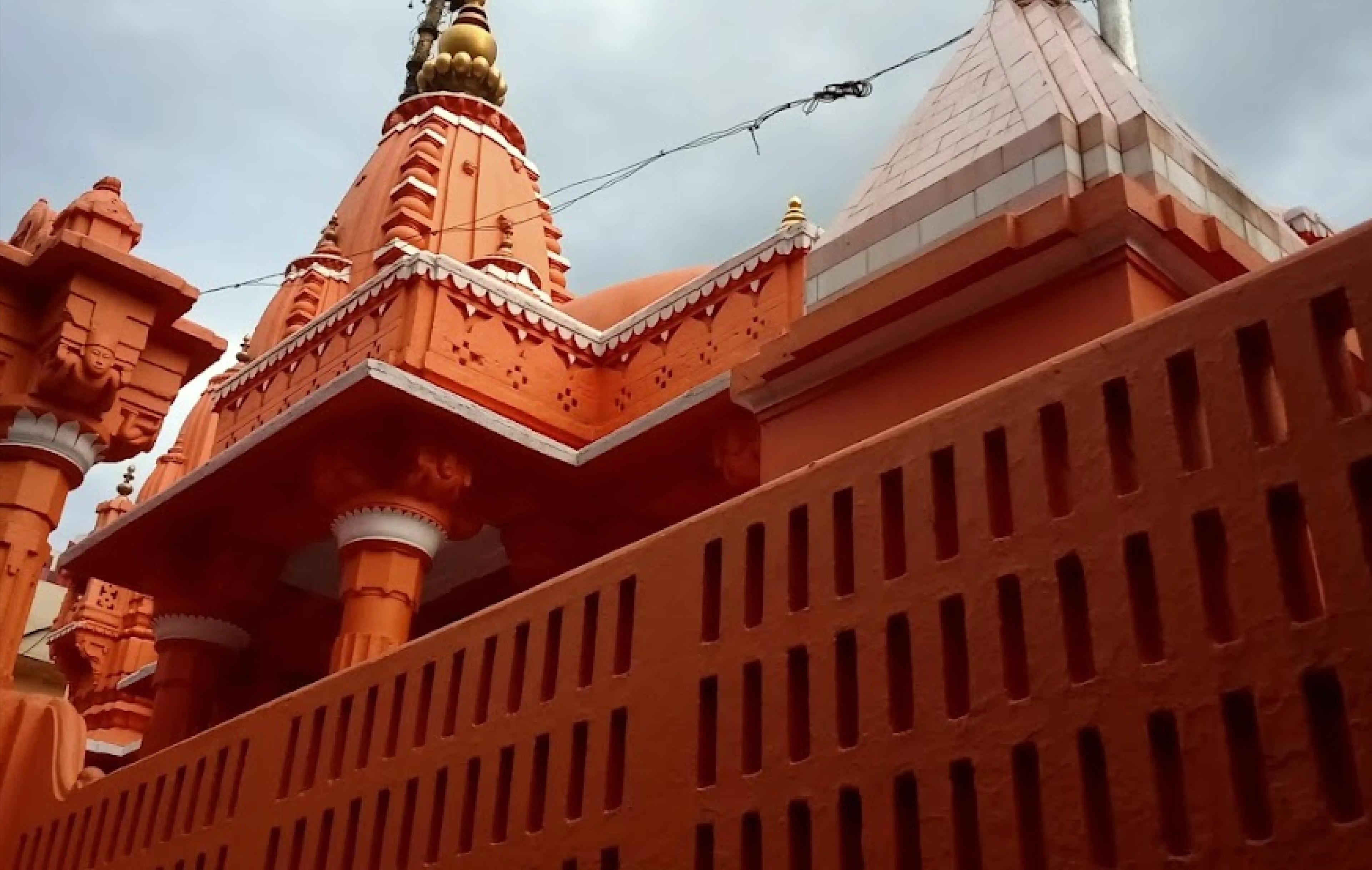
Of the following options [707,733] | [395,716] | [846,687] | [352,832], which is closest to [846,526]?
[846,687]

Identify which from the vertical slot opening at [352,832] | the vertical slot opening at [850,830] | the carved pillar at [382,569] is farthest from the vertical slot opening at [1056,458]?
the carved pillar at [382,569]

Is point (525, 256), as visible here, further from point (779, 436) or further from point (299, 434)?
point (779, 436)

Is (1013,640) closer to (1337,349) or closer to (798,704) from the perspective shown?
(798,704)

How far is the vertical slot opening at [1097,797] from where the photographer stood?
2.58 metres

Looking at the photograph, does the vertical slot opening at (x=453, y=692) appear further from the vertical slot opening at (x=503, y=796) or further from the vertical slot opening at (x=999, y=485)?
the vertical slot opening at (x=999, y=485)

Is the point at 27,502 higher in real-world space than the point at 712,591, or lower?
higher

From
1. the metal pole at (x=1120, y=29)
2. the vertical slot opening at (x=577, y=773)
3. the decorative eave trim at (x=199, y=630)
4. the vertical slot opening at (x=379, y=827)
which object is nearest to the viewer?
the vertical slot opening at (x=577, y=773)

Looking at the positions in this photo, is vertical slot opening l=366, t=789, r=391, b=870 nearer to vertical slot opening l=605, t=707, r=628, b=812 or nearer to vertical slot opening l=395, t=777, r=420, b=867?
vertical slot opening l=395, t=777, r=420, b=867

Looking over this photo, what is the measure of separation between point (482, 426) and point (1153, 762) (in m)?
5.77

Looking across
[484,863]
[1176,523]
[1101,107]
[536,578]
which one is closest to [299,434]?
[536,578]

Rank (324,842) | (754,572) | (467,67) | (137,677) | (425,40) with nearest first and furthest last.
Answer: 1. (754,572)
2. (324,842)
3. (137,677)
4. (467,67)
5. (425,40)

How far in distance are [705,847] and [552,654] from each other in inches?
38.4

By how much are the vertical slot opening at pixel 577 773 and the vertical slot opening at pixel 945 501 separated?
1191 mm

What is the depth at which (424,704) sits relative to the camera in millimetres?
4480
